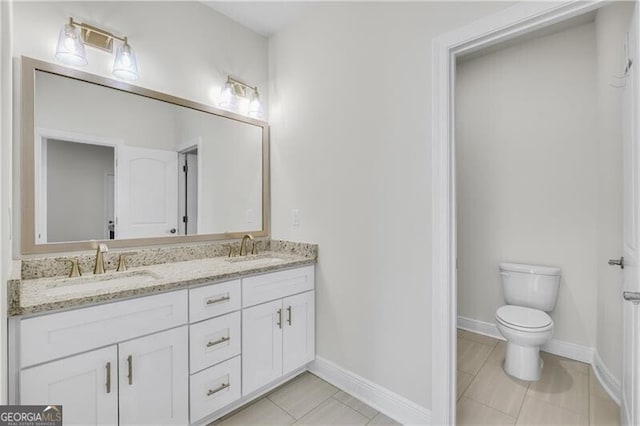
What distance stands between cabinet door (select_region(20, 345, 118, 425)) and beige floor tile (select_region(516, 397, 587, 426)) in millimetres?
2089

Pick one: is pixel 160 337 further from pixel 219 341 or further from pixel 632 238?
pixel 632 238

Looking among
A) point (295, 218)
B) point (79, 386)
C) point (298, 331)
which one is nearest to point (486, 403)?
point (298, 331)

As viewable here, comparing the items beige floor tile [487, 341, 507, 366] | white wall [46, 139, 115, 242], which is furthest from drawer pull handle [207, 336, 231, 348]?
beige floor tile [487, 341, 507, 366]

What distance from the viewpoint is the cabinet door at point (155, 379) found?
138cm

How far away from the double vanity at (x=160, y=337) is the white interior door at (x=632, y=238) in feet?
5.31

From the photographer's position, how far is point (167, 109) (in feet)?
6.61

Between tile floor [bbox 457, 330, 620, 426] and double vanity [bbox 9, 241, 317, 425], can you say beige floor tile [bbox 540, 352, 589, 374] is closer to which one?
tile floor [bbox 457, 330, 620, 426]

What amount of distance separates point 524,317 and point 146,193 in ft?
8.87

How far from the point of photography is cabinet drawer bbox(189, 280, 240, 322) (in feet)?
5.22

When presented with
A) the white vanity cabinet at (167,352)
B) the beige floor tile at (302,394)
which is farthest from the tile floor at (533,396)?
the white vanity cabinet at (167,352)

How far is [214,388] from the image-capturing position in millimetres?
1675

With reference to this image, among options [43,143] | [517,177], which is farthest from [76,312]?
[517,177]

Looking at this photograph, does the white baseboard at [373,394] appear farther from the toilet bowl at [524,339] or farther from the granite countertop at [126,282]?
the toilet bowl at [524,339]

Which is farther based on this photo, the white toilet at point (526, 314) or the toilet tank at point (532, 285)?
the toilet tank at point (532, 285)
